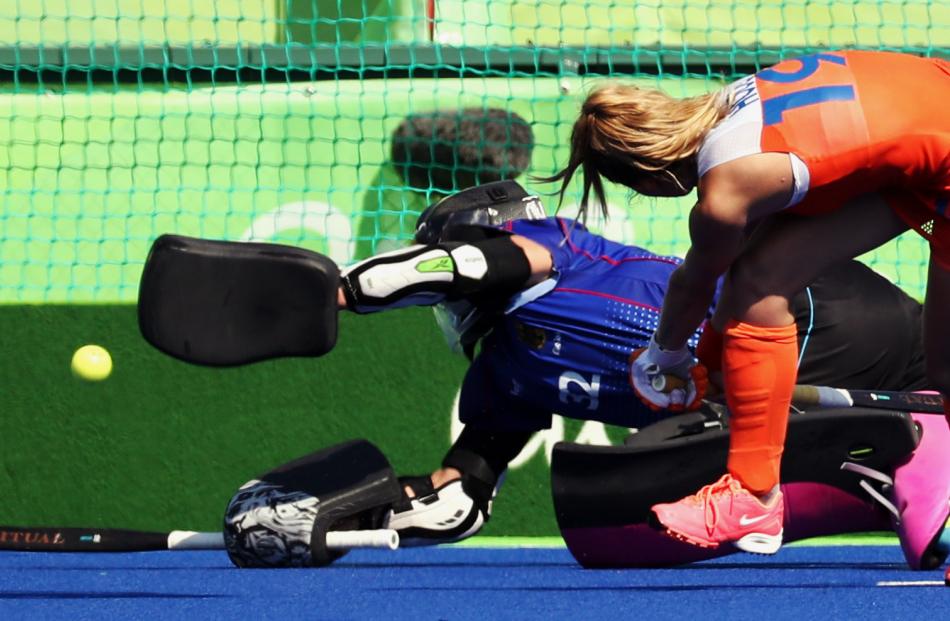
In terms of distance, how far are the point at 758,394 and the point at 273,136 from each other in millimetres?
2945

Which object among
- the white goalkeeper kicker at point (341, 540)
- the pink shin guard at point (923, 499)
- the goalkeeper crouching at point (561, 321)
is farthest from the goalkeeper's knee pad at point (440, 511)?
the pink shin guard at point (923, 499)

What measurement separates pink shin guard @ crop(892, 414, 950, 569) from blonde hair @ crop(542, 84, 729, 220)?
1.21 m

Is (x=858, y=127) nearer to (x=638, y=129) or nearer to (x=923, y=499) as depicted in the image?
(x=638, y=129)

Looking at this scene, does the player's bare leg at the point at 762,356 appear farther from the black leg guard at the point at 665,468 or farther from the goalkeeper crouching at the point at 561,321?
the goalkeeper crouching at the point at 561,321

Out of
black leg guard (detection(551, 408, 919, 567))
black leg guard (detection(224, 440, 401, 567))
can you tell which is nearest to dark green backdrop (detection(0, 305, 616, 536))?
black leg guard (detection(224, 440, 401, 567))

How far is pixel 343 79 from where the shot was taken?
19.1 feet

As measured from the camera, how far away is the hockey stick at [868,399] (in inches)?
147

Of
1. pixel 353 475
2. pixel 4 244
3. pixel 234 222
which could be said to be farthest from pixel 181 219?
pixel 353 475

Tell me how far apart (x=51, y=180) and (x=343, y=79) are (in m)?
1.14

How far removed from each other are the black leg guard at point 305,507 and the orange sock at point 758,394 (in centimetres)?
119

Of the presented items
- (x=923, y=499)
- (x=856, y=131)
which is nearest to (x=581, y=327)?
(x=923, y=499)

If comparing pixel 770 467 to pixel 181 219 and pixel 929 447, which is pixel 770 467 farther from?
pixel 181 219

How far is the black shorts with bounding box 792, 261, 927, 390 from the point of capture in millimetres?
4031

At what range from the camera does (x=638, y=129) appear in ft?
10.5
